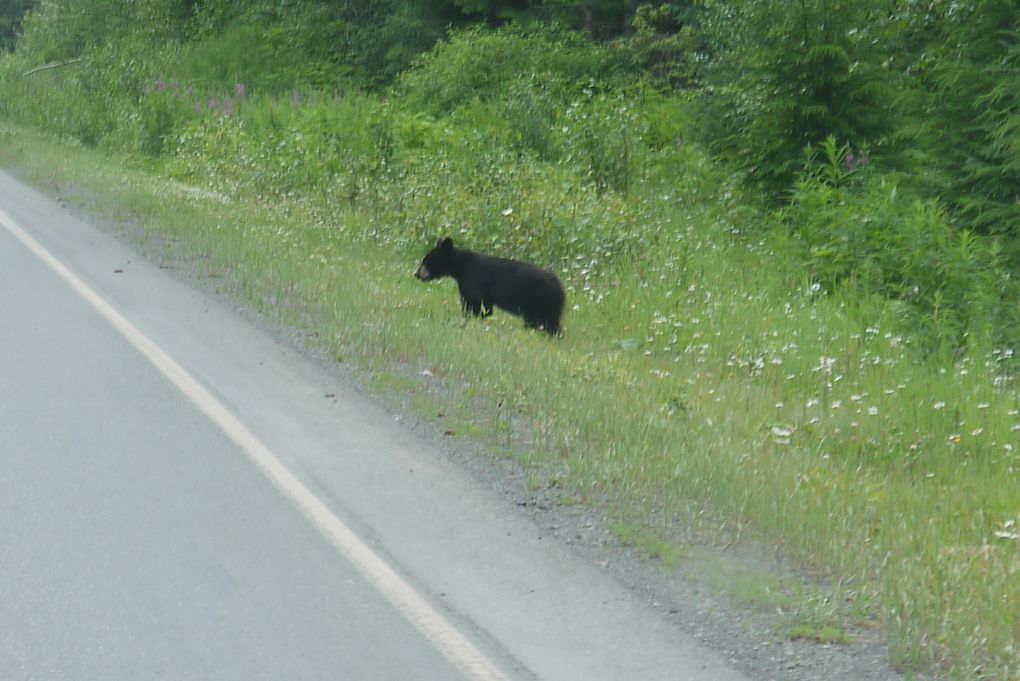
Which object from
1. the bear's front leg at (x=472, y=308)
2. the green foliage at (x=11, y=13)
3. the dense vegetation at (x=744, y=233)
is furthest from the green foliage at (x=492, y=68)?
the green foliage at (x=11, y=13)

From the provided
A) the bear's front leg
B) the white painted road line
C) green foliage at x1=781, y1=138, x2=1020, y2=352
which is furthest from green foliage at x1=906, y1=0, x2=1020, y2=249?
the white painted road line

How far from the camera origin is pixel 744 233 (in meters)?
14.8

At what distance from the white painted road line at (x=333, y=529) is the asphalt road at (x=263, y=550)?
0.01 metres

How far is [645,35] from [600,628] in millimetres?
21201

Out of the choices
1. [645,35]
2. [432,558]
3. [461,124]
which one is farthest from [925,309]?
[645,35]

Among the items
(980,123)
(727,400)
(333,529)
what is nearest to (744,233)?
(980,123)

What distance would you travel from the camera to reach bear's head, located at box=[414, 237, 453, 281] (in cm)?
1082

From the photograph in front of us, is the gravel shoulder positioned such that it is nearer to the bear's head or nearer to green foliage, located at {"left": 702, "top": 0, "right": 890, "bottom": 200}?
the bear's head

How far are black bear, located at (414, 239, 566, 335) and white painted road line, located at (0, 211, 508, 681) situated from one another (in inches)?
109

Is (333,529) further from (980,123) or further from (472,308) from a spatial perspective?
(980,123)

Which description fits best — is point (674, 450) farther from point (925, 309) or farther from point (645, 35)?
point (645, 35)

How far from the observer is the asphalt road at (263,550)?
442 cm

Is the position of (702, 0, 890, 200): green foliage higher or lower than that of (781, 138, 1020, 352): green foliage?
higher

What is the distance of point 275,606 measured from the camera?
483 centimetres
